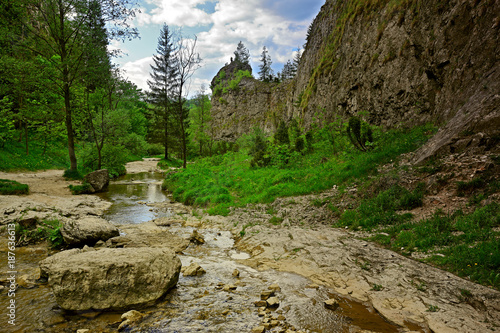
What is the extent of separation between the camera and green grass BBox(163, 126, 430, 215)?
1041 centimetres

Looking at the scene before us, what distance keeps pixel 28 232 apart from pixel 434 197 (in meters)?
11.7

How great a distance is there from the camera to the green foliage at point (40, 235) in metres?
6.30

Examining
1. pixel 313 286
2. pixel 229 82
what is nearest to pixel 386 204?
pixel 313 286

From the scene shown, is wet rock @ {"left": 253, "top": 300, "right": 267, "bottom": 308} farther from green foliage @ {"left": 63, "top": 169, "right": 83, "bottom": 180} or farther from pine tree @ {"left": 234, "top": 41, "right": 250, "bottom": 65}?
pine tree @ {"left": 234, "top": 41, "right": 250, "bottom": 65}

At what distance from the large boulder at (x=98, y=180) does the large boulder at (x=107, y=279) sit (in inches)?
453

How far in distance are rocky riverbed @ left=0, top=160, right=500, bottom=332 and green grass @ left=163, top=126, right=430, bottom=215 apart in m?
3.34

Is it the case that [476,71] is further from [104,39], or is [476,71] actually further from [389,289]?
[104,39]

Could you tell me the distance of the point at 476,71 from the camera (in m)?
9.35

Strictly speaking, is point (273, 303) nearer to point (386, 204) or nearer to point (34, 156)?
point (386, 204)

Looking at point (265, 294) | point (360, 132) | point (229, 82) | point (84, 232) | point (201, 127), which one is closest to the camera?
point (265, 294)

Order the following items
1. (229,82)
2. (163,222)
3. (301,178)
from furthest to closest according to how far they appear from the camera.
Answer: (229,82) → (301,178) → (163,222)

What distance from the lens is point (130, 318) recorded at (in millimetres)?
3533

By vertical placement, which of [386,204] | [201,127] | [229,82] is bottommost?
[386,204]

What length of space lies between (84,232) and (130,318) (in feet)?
12.9
